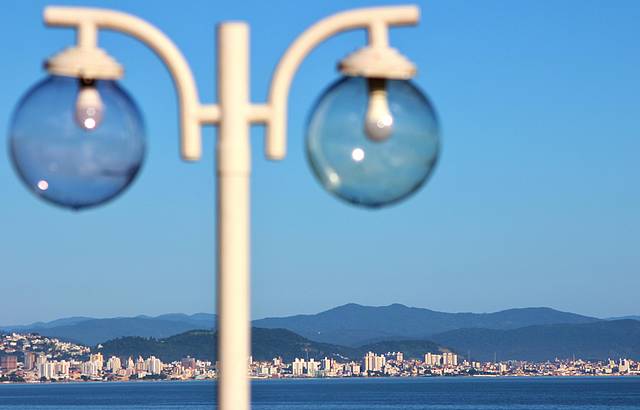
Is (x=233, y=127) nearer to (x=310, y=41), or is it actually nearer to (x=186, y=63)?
(x=186, y=63)

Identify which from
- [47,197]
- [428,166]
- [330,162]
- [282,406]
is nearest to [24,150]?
[47,197]

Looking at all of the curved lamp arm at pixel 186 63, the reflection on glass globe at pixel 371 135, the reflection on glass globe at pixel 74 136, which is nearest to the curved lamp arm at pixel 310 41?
the curved lamp arm at pixel 186 63

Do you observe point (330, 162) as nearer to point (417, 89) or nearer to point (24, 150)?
point (417, 89)

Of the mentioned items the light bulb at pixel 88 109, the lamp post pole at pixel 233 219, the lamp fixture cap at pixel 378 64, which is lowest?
the lamp post pole at pixel 233 219

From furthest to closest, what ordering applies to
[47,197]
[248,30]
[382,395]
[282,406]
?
[382,395] < [282,406] < [47,197] < [248,30]

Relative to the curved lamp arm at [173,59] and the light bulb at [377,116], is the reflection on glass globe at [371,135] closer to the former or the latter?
the light bulb at [377,116]

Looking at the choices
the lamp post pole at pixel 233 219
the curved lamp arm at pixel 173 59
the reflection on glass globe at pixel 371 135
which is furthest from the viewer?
the reflection on glass globe at pixel 371 135

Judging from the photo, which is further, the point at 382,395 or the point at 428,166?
the point at 382,395
